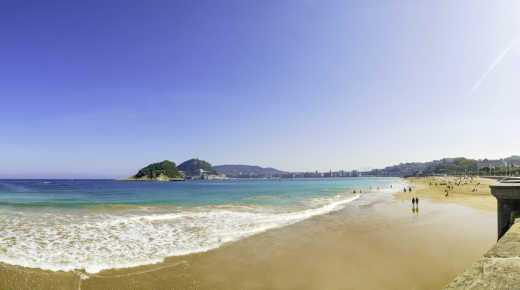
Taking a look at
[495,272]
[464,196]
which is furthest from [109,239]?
[464,196]

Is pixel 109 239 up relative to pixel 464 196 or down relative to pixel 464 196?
up

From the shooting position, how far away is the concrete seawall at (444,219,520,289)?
1478 millimetres

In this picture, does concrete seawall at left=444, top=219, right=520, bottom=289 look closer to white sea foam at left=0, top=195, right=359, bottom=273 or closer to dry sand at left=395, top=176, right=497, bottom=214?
white sea foam at left=0, top=195, right=359, bottom=273

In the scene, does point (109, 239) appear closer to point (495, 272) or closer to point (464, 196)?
point (495, 272)

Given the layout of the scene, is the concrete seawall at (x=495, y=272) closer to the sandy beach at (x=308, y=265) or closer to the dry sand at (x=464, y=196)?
the sandy beach at (x=308, y=265)

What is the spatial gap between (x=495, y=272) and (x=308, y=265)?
7976mm

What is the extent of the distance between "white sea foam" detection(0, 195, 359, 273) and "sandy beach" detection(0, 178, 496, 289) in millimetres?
802

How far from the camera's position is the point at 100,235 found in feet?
39.9

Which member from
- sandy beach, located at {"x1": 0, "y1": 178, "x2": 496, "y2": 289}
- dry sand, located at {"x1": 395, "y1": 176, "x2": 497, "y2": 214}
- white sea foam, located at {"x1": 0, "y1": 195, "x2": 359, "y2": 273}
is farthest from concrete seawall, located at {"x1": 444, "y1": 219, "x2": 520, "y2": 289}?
dry sand, located at {"x1": 395, "y1": 176, "x2": 497, "y2": 214}

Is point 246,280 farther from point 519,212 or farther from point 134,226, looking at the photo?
point 134,226

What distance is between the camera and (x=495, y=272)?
64.3 inches

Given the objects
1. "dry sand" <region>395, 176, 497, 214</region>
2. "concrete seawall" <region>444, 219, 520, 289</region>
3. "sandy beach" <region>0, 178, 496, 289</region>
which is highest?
"concrete seawall" <region>444, 219, 520, 289</region>

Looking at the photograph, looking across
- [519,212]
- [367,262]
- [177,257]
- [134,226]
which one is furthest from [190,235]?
[519,212]

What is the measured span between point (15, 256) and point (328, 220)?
53.2 ft
